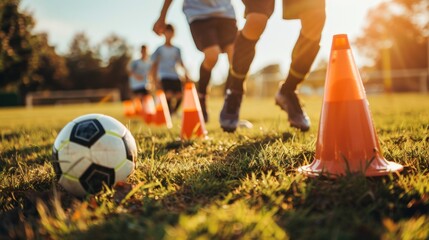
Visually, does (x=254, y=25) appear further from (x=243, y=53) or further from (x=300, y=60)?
(x=300, y=60)

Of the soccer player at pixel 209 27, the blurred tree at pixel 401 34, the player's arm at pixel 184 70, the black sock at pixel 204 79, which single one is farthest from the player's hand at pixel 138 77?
the blurred tree at pixel 401 34

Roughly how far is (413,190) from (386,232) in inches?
18.8

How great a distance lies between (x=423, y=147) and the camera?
2.61 m

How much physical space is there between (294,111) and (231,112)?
64cm

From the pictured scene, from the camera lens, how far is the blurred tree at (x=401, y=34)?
50281mm

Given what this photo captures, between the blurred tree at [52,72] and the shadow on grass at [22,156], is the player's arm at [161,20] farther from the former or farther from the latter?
the blurred tree at [52,72]

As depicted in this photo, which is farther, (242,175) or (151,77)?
(151,77)

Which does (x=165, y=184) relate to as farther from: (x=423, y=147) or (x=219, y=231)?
(x=423, y=147)

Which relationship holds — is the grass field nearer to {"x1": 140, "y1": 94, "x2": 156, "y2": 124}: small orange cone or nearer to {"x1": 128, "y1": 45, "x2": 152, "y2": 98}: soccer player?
{"x1": 140, "y1": 94, "x2": 156, "y2": 124}: small orange cone

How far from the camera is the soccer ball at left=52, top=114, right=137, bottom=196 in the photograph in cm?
212

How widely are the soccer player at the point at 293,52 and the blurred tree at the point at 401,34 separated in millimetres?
49362

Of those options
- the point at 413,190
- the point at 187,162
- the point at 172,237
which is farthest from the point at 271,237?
the point at 187,162

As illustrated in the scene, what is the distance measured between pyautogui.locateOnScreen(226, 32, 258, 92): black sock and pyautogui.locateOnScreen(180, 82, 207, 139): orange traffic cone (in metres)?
0.49

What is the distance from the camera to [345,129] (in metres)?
2.20
